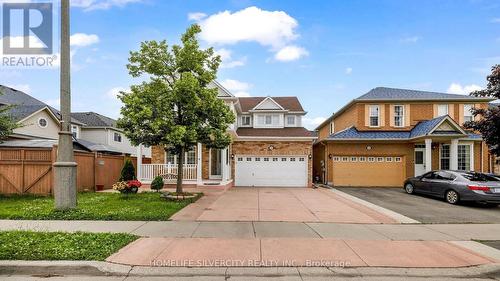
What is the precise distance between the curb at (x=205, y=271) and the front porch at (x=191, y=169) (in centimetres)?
1146

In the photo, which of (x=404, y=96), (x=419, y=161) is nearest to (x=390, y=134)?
(x=419, y=161)

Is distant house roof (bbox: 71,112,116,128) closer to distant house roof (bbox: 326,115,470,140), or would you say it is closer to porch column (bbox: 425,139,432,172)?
distant house roof (bbox: 326,115,470,140)

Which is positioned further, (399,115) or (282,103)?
(282,103)

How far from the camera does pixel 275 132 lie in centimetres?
2258

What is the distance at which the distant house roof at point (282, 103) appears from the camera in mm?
24953

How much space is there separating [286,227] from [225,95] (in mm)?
11792

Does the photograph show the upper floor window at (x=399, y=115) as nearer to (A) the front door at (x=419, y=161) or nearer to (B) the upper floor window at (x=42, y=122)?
(A) the front door at (x=419, y=161)

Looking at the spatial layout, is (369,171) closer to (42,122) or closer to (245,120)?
(245,120)

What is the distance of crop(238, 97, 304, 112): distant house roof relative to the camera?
2495 centimetres

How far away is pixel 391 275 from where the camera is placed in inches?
204

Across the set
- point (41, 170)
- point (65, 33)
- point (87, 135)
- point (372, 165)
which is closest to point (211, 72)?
point (65, 33)

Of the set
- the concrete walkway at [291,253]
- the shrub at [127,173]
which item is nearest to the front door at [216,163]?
the shrub at [127,173]

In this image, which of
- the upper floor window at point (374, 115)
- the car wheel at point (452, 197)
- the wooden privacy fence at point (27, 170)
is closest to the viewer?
the car wheel at point (452, 197)

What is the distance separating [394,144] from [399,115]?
224 cm
